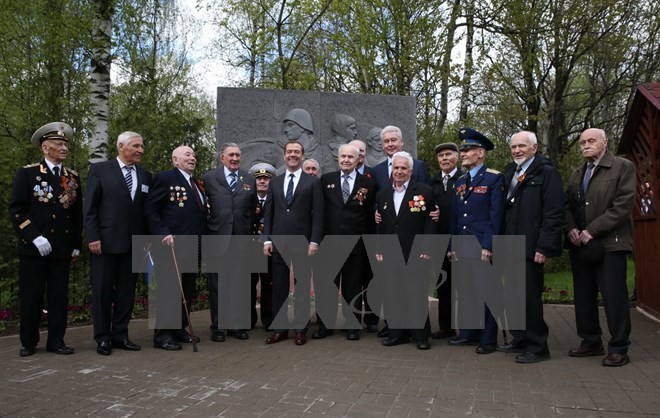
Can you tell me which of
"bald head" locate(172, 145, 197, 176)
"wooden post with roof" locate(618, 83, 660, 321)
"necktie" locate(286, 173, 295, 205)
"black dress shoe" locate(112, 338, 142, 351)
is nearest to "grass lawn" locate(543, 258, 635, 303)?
"wooden post with roof" locate(618, 83, 660, 321)

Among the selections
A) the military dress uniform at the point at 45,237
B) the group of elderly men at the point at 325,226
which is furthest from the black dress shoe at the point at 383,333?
→ the military dress uniform at the point at 45,237

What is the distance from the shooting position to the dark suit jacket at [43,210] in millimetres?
4871

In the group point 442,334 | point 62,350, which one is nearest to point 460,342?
point 442,334

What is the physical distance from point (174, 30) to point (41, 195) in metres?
21.5

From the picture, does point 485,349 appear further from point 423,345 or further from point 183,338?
point 183,338

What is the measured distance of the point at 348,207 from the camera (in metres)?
5.69

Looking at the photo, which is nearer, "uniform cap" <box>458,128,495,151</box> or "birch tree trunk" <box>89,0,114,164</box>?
"uniform cap" <box>458,128,495,151</box>

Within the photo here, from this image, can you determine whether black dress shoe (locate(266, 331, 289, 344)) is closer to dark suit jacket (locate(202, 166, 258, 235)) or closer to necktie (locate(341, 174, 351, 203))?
dark suit jacket (locate(202, 166, 258, 235))

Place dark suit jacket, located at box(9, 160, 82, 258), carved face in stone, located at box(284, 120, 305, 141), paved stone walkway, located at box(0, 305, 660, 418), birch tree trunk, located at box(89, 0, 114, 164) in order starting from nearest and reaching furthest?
1. paved stone walkway, located at box(0, 305, 660, 418)
2. dark suit jacket, located at box(9, 160, 82, 258)
3. birch tree trunk, located at box(89, 0, 114, 164)
4. carved face in stone, located at box(284, 120, 305, 141)

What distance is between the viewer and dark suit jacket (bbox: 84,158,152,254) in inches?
199

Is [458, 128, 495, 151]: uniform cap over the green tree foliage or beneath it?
beneath

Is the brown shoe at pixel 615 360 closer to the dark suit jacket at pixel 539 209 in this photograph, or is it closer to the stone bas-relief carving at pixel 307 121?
the dark suit jacket at pixel 539 209

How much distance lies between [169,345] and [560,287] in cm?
807

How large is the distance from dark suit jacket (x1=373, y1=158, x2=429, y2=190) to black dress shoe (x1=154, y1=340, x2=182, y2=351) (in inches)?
108
